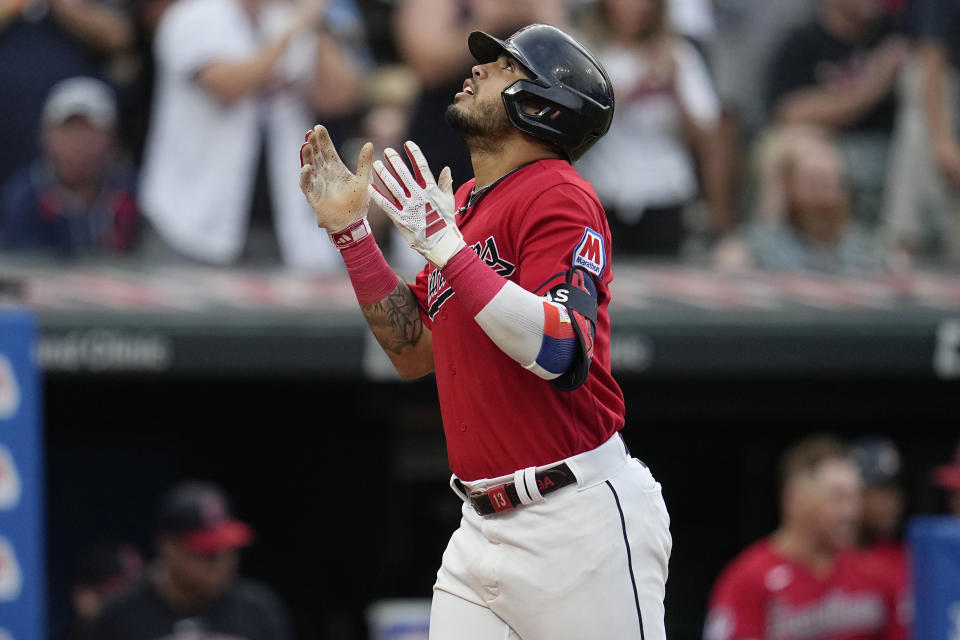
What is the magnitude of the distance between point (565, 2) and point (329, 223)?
3.85 metres

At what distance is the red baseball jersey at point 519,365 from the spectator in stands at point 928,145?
4.43 metres

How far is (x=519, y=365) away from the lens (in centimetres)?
282

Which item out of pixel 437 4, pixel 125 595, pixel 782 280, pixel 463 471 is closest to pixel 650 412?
pixel 782 280

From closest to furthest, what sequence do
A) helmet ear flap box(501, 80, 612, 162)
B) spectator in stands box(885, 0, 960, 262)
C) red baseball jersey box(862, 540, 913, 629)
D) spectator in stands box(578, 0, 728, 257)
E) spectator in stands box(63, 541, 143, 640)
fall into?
helmet ear flap box(501, 80, 612, 162)
red baseball jersey box(862, 540, 913, 629)
spectator in stands box(63, 541, 143, 640)
spectator in stands box(578, 0, 728, 257)
spectator in stands box(885, 0, 960, 262)

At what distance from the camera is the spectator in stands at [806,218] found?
6574mm

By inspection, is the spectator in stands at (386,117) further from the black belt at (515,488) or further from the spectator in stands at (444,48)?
the black belt at (515,488)

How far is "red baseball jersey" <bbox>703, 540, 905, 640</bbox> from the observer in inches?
210

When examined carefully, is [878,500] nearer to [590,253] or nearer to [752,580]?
[752,580]

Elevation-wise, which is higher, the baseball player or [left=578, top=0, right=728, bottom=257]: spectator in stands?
[left=578, top=0, right=728, bottom=257]: spectator in stands

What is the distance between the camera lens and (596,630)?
9.10 feet

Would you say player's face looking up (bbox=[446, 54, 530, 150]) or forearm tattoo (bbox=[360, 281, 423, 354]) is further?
forearm tattoo (bbox=[360, 281, 423, 354])

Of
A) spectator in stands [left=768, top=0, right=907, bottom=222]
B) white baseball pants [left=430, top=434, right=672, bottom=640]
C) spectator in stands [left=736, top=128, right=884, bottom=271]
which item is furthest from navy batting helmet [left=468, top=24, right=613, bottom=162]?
spectator in stands [left=768, top=0, right=907, bottom=222]

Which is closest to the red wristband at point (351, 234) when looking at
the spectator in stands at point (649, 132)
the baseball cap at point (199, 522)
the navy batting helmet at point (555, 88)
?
the navy batting helmet at point (555, 88)

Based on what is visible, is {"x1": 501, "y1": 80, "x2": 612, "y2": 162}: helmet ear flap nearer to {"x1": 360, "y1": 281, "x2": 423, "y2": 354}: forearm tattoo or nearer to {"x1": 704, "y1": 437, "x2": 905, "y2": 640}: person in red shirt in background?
{"x1": 360, "y1": 281, "x2": 423, "y2": 354}: forearm tattoo
